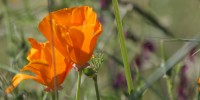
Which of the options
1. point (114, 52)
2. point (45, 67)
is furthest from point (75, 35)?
point (114, 52)

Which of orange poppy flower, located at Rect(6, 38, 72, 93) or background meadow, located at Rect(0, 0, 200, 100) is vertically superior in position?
orange poppy flower, located at Rect(6, 38, 72, 93)

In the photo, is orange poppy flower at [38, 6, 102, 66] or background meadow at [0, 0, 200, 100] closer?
orange poppy flower at [38, 6, 102, 66]

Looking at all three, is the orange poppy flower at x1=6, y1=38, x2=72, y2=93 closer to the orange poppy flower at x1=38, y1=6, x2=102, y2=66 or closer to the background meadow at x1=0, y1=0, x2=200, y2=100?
the orange poppy flower at x1=38, y1=6, x2=102, y2=66

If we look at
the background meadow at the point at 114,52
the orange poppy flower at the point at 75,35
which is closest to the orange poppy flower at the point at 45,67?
the orange poppy flower at the point at 75,35

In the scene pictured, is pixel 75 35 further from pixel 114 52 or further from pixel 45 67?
pixel 114 52

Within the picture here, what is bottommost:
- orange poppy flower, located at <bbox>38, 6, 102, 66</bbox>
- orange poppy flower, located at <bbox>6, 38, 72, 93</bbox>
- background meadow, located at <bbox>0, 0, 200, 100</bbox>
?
background meadow, located at <bbox>0, 0, 200, 100</bbox>

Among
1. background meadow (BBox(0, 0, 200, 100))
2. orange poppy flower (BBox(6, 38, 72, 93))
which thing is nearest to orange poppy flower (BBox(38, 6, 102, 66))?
orange poppy flower (BBox(6, 38, 72, 93))

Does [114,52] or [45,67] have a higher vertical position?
[45,67]

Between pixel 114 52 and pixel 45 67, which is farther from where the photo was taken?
pixel 114 52
